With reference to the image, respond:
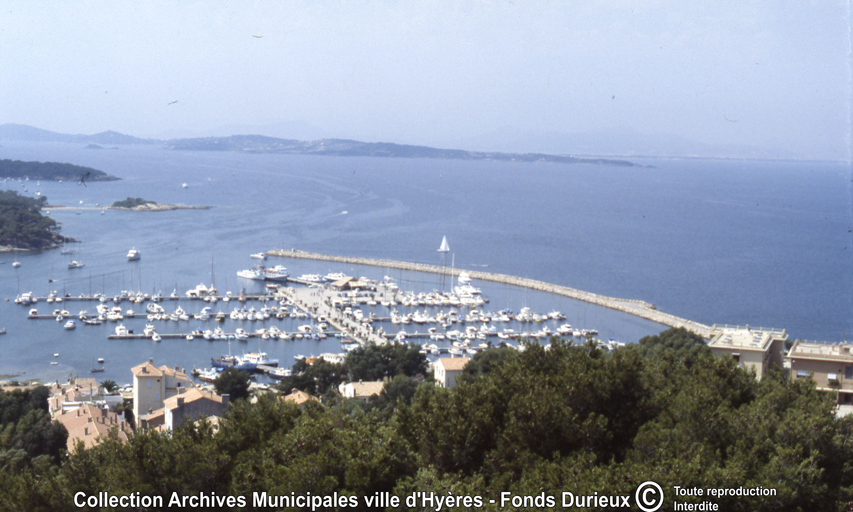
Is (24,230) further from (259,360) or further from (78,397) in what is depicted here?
(78,397)

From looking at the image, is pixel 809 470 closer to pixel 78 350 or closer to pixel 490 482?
pixel 490 482

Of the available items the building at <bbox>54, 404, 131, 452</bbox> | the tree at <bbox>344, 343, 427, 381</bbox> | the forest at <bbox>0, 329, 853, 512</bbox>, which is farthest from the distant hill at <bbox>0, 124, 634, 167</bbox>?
the forest at <bbox>0, 329, 853, 512</bbox>

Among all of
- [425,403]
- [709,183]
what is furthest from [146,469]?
[709,183]

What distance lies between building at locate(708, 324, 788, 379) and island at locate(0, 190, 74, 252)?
1049 inches

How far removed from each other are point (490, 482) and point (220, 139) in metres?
109

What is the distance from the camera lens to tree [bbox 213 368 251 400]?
11211 millimetres

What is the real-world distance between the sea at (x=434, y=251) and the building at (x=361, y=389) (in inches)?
196

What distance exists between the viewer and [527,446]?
14.0 ft

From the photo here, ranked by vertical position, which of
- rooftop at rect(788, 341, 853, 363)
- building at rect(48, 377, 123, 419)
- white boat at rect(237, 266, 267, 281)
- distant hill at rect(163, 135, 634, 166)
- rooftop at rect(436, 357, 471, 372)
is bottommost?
white boat at rect(237, 266, 267, 281)

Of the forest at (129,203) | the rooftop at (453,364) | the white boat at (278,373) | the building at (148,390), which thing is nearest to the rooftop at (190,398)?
the building at (148,390)

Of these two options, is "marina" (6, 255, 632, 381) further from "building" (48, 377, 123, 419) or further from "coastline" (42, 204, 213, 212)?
"coastline" (42, 204, 213, 212)

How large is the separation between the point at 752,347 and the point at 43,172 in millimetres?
52964

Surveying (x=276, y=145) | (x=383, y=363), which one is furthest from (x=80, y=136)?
(x=383, y=363)

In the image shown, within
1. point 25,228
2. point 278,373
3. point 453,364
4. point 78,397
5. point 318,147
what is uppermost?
point 318,147
